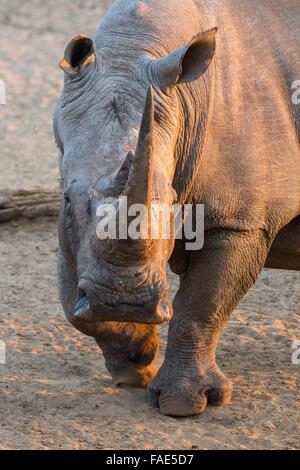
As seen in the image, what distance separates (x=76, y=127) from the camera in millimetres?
4043

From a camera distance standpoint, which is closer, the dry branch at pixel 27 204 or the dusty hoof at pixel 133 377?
the dusty hoof at pixel 133 377

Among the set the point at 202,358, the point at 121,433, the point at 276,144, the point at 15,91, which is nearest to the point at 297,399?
the point at 202,358

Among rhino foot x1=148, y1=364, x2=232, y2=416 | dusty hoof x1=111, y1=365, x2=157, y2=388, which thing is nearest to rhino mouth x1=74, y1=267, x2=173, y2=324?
rhino foot x1=148, y1=364, x2=232, y2=416

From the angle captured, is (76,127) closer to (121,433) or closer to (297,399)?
(121,433)

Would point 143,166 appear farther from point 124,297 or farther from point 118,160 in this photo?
point 124,297

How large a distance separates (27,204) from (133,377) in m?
A: 3.45

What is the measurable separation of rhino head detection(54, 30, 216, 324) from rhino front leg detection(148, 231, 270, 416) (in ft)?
2.38

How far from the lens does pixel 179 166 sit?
4.44 m

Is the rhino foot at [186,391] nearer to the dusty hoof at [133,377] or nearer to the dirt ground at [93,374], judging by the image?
the dirt ground at [93,374]

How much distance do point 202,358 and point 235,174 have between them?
3.60ft

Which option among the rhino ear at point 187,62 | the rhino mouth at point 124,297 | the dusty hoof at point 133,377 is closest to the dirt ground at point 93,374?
the dusty hoof at point 133,377

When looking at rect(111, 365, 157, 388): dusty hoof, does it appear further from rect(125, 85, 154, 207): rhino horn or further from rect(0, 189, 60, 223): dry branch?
rect(0, 189, 60, 223): dry branch

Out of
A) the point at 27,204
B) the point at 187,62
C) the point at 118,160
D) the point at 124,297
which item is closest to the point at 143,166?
the point at 118,160

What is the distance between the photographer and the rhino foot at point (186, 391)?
15.9ft
